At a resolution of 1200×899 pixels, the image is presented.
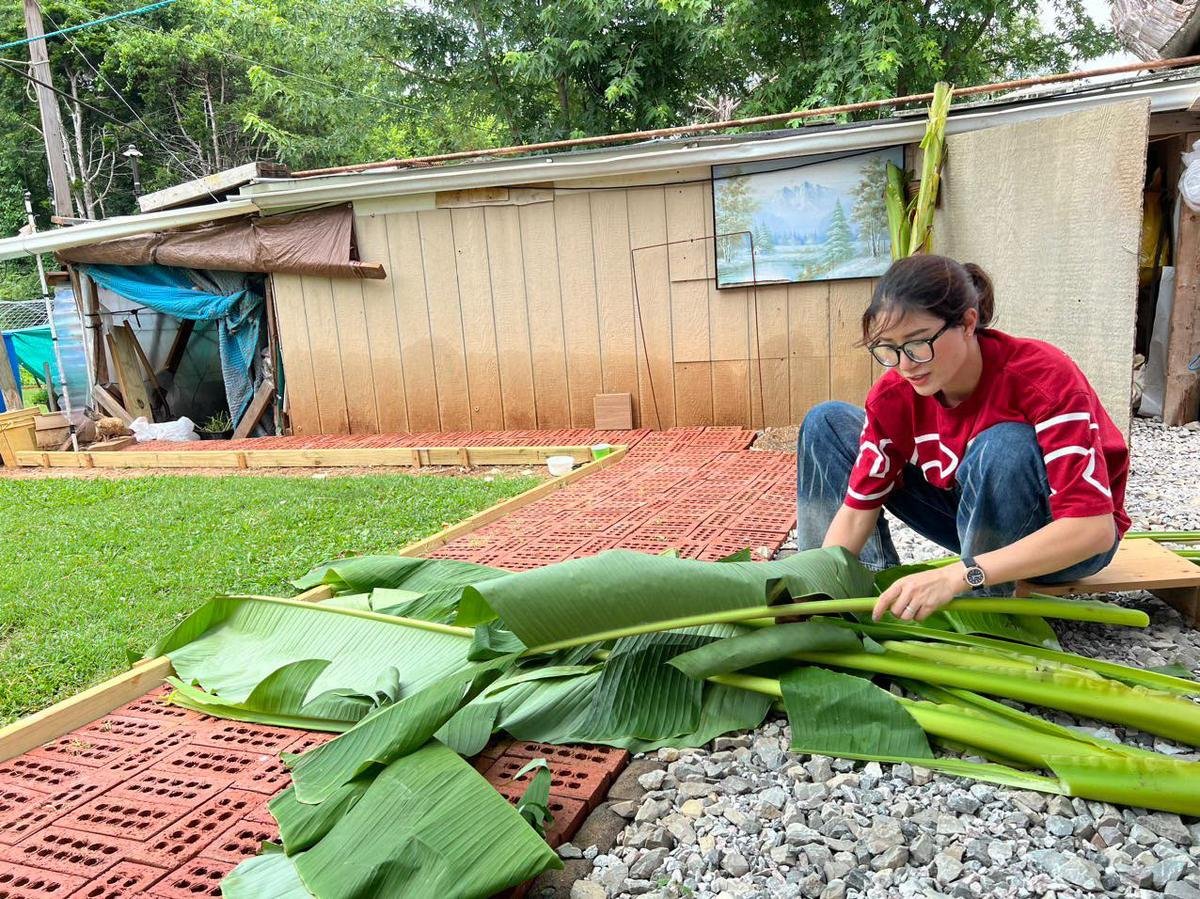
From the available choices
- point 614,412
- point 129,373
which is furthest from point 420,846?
point 129,373

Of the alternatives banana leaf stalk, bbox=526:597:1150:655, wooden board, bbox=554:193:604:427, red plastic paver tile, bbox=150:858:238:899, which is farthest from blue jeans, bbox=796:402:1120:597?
wooden board, bbox=554:193:604:427

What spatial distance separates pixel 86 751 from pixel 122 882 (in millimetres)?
680

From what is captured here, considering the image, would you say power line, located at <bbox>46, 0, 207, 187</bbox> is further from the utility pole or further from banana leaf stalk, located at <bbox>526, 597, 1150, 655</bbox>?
banana leaf stalk, located at <bbox>526, 597, 1150, 655</bbox>

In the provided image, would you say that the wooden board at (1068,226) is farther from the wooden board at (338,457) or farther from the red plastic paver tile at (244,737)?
the red plastic paver tile at (244,737)

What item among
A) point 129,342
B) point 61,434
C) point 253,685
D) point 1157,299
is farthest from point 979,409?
point 129,342

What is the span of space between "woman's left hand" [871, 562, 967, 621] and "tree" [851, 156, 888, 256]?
5.13 m

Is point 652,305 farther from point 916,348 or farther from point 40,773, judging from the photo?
point 40,773

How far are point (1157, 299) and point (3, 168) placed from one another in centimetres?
2223

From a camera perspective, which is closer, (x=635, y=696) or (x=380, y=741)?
(x=380, y=741)

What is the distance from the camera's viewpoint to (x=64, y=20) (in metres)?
17.9

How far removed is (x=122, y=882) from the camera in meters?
1.44

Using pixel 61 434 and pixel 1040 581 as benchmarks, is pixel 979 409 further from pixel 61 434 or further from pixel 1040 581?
pixel 61 434

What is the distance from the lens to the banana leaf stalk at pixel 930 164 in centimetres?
520

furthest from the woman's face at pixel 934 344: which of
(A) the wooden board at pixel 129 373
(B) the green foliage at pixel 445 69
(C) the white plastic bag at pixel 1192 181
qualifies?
(B) the green foliage at pixel 445 69
